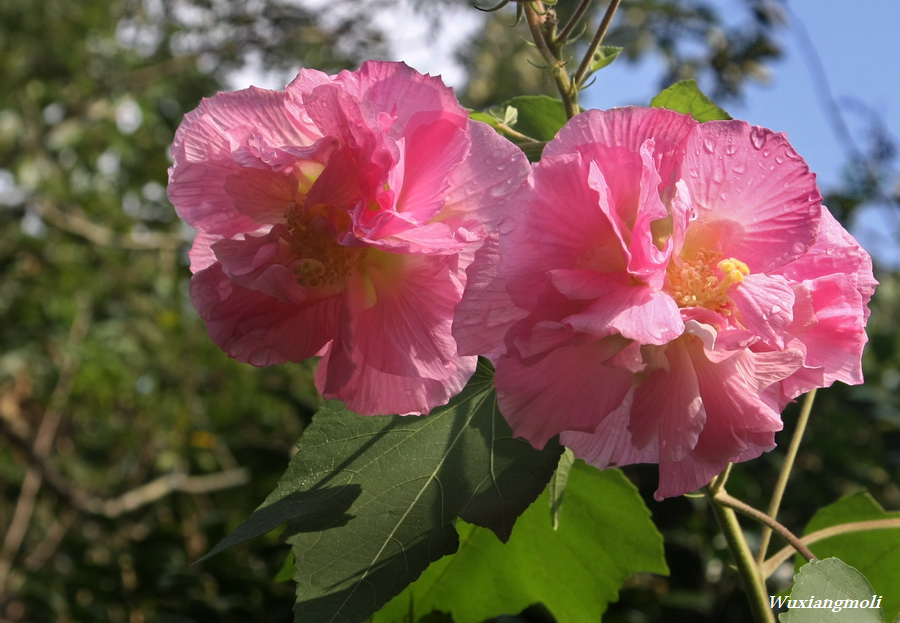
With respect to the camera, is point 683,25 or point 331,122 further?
point 683,25

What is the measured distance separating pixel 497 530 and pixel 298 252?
326 millimetres

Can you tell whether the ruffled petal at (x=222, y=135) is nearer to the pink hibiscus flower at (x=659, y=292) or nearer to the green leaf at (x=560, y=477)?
the pink hibiscus flower at (x=659, y=292)

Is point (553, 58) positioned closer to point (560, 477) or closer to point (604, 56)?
point (604, 56)

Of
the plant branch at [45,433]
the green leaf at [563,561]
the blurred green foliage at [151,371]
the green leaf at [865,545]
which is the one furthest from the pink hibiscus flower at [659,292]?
the plant branch at [45,433]

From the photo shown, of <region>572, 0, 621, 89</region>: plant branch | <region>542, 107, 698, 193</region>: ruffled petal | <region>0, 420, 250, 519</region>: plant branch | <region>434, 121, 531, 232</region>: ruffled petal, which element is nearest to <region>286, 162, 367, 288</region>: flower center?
<region>434, 121, 531, 232</region>: ruffled petal

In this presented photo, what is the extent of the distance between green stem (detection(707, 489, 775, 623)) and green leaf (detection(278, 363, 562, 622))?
25cm

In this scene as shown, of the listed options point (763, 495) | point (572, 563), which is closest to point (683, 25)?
→ point (763, 495)

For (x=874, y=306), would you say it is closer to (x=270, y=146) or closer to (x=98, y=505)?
(x=98, y=505)

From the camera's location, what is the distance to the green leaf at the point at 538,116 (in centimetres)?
114

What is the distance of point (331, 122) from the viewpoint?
85cm

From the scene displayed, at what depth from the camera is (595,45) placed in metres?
0.97

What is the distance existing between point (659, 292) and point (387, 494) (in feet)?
1.16

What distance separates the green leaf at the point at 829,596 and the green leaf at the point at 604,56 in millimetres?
561

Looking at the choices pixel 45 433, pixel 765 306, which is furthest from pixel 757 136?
pixel 45 433
